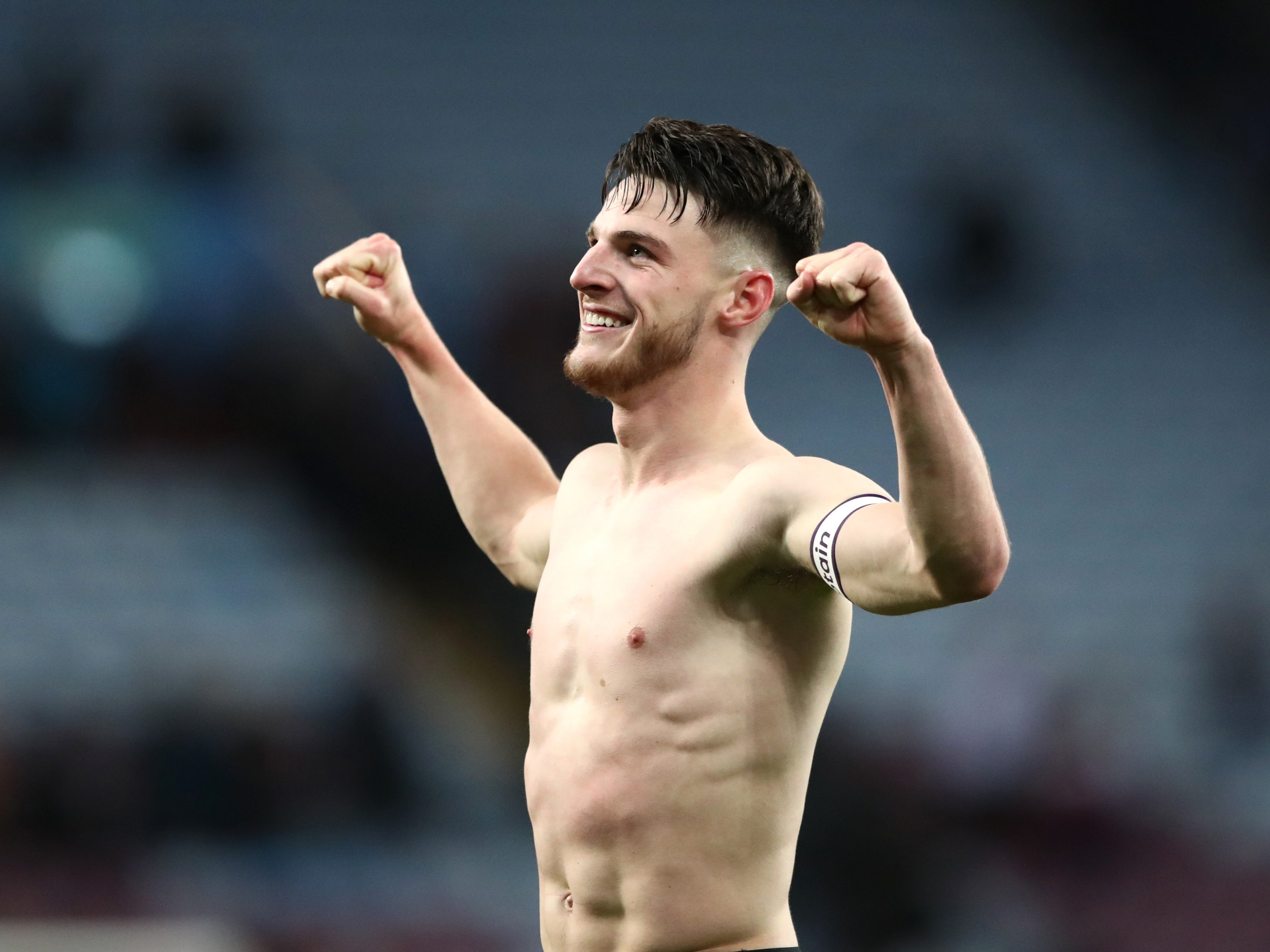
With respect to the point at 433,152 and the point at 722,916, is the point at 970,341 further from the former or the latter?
A: the point at 722,916

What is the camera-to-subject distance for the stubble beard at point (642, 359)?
2.33 m

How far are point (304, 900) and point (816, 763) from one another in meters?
2.15

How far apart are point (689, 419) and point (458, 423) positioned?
65cm

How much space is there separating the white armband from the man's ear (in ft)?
1.59

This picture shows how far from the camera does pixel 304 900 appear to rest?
5.61 metres

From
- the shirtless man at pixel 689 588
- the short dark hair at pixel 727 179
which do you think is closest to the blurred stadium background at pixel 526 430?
the shirtless man at pixel 689 588

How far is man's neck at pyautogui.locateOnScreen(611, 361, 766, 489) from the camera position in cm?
236

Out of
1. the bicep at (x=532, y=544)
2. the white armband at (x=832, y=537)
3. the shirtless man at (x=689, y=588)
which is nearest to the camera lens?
Answer: the white armband at (x=832, y=537)

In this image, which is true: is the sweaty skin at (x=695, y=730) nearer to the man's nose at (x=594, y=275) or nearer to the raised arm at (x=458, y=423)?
the man's nose at (x=594, y=275)

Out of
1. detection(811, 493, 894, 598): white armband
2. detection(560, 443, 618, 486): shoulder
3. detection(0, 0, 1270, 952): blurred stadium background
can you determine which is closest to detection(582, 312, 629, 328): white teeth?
detection(560, 443, 618, 486): shoulder

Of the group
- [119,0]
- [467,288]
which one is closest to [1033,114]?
[467,288]

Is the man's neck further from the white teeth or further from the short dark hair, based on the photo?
the short dark hair

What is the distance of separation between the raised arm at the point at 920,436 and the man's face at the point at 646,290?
53 centimetres

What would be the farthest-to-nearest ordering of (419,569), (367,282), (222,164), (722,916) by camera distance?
1. (222,164)
2. (419,569)
3. (367,282)
4. (722,916)
